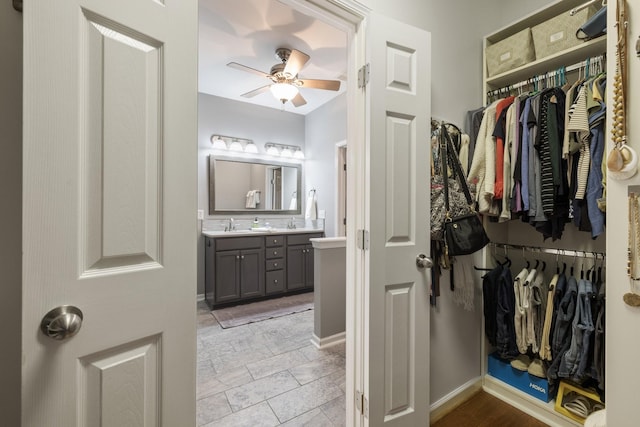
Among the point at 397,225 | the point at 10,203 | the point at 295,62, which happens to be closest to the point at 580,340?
the point at 397,225

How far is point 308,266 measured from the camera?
3.92 m

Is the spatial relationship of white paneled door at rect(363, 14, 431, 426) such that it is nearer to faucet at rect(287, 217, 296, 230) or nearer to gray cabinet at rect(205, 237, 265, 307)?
gray cabinet at rect(205, 237, 265, 307)

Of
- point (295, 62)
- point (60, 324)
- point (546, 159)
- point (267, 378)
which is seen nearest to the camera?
point (60, 324)

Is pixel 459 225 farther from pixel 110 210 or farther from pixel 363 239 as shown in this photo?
pixel 110 210

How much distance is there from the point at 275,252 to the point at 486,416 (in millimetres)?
2632

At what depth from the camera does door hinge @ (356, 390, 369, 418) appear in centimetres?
128

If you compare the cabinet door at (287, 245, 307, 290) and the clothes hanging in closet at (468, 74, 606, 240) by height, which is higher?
the clothes hanging in closet at (468, 74, 606, 240)

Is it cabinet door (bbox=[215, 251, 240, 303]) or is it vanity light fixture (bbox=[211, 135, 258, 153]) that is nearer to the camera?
cabinet door (bbox=[215, 251, 240, 303])

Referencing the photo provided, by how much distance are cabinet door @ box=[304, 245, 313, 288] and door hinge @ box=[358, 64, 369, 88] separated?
9.28 ft

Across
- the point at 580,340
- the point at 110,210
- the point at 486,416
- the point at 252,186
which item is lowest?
the point at 486,416

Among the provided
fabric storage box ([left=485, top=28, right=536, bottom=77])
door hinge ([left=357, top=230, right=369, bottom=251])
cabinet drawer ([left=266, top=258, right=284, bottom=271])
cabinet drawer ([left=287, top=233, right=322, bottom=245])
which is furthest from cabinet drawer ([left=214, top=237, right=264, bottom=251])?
fabric storage box ([left=485, top=28, right=536, bottom=77])

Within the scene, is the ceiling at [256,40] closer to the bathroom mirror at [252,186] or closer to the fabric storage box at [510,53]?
the bathroom mirror at [252,186]

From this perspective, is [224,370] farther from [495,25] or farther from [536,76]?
[495,25]

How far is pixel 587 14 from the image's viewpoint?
139 cm
